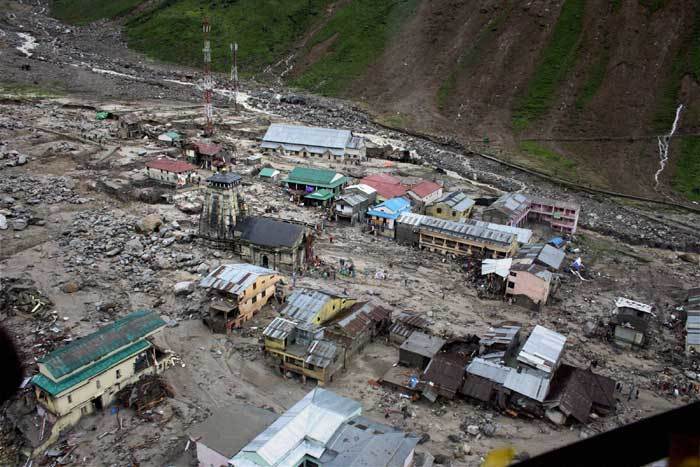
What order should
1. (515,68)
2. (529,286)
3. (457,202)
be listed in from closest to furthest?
1. (529,286)
2. (457,202)
3. (515,68)

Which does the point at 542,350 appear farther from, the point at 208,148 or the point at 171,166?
the point at 208,148

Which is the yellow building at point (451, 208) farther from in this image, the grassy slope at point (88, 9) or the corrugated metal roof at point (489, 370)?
the grassy slope at point (88, 9)

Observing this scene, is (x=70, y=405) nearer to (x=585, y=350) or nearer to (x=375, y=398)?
(x=375, y=398)

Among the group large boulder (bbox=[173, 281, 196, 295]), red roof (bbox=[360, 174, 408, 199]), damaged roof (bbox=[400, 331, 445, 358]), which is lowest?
large boulder (bbox=[173, 281, 196, 295])

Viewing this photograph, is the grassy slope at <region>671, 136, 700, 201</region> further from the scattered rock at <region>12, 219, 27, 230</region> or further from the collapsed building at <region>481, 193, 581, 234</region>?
the scattered rock at <region>12, 219, 27, 230</region>

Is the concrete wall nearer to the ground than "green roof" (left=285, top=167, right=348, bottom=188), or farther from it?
nearer to the ground

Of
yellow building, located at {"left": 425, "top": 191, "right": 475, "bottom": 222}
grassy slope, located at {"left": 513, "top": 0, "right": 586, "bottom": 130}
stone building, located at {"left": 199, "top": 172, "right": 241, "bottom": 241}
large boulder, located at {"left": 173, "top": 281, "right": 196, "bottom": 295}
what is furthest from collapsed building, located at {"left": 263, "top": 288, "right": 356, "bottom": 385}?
grassy slope, located at {"left": 513, "top": 0, "right": 586, "bottom": 130}

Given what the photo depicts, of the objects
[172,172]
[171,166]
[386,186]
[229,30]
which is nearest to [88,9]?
[229,30]
